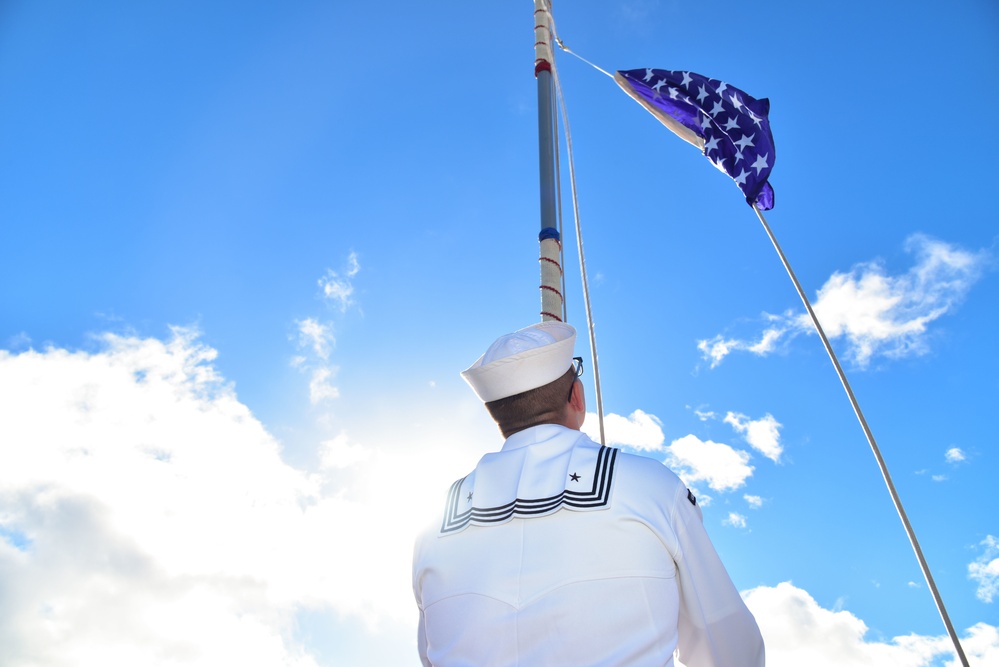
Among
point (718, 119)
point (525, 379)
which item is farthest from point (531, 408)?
point (718, 119)

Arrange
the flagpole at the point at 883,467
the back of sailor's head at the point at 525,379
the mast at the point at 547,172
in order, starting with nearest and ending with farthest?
the back of sailor's head at the point at 525,379 → the flagpole at the point at 883,467 → the mast at the point at 547,172

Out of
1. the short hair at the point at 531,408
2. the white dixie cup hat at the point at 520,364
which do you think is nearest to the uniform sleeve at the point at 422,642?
the short hair at the point at 531,408

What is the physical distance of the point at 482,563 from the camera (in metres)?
2.62

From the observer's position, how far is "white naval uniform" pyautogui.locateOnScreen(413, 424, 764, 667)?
7.60 ft

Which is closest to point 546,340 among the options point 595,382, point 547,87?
point 595,382

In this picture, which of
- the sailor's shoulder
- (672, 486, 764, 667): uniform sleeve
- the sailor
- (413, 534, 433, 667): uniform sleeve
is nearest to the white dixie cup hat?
the sailor

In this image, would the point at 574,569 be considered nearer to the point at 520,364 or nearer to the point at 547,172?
the point at 520,364

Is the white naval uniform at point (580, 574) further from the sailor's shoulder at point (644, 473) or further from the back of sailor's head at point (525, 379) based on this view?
the back of sailor's head at point (525, 379)

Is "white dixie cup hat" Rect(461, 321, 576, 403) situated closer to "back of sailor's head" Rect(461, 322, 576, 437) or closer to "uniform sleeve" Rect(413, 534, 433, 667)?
"back of sailor's head" Rect(461, 322, 576, 437)

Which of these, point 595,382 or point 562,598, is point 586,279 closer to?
point 595,382

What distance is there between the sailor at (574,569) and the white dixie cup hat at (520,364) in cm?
28

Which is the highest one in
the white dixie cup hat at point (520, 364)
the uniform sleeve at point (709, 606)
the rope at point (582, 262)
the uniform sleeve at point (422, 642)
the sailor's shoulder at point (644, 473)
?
the rope at point (582, 262)

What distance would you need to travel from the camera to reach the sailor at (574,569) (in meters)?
2.32

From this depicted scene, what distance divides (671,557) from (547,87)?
6723 millimetres
